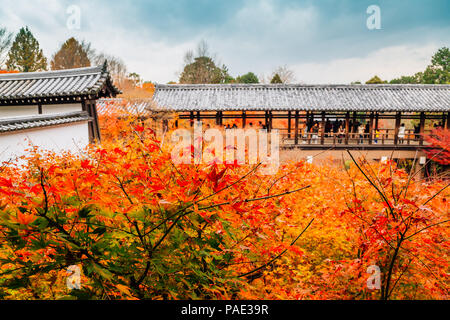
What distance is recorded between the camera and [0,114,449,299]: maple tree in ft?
6.75

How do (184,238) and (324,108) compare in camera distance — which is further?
(324,108)

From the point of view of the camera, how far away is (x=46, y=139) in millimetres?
10914

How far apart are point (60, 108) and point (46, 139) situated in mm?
3373

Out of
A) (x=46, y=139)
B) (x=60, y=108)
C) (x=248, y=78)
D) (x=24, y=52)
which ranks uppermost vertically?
(x=24, y=52)

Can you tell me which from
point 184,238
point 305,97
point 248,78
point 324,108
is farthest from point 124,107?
point 248,78

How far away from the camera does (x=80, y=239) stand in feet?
6.81

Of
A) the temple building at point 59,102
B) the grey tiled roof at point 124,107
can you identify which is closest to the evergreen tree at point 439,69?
the grey tiled roof at point 124,107

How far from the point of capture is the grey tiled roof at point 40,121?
29.5 ft

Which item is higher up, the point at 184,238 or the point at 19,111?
the point at 19,111

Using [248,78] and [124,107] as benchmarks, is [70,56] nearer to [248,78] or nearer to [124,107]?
[124,107]

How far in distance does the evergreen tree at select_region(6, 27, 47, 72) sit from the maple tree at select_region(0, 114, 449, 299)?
3829cm

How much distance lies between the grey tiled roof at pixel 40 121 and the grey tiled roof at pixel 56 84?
106cm
